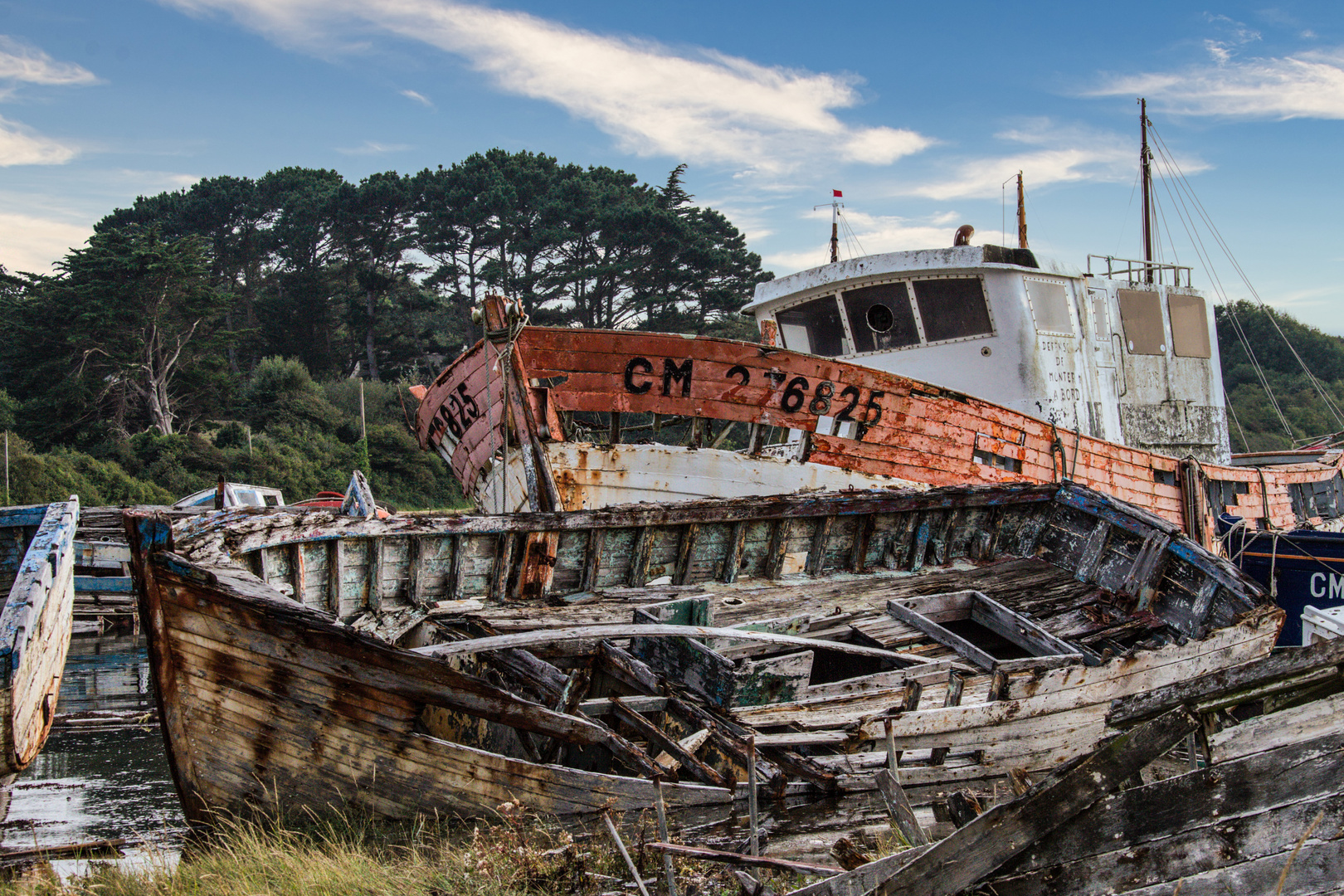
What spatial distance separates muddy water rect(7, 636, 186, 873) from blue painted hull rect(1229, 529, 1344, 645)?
1092 centimetres

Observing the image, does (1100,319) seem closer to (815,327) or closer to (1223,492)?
(1223,492)

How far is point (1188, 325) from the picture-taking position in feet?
45.1

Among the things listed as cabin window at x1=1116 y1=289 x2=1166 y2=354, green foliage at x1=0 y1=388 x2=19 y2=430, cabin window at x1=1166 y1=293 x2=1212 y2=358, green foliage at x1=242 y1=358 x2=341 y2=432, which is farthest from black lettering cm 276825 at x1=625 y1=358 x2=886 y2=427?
green foliage at x1=0 y1=388 x2=19 y2=430

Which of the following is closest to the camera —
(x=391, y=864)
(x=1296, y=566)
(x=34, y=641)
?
(x=391, y=864)

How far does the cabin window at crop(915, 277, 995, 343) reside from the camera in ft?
37.6

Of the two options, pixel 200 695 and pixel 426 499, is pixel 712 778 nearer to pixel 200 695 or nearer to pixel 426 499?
pixel 200 695

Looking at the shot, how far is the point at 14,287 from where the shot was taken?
112 ft

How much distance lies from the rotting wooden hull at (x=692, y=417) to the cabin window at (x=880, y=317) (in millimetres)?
2079

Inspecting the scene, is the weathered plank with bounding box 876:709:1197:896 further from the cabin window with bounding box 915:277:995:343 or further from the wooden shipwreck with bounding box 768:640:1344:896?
the cabin window with bounding box 915:277:995:343

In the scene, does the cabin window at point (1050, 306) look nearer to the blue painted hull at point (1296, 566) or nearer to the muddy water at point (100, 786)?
the blue painted hull at point (1296, 566)

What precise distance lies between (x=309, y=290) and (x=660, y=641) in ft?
131

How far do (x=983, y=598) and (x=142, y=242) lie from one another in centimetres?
3463

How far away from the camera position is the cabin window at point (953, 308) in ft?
37.6

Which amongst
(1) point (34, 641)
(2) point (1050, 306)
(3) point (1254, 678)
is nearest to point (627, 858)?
(3) point (1254, 678)
